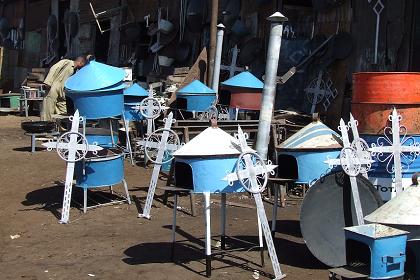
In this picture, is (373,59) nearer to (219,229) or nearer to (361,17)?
(361,17)

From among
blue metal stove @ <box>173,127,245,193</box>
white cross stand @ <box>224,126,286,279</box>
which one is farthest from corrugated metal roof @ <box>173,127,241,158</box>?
white cross stand @ <box>224,126,286,279</box>

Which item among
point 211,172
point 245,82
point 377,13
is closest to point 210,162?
point 211,172

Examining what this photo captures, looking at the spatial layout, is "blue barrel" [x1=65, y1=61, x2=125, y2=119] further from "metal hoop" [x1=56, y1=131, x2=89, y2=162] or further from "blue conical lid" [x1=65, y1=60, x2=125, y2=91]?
"metal hoop" [x1=56, y1=131, x2=89, y2=162]

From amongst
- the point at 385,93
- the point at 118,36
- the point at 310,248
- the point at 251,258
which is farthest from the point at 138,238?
the point at 118,36

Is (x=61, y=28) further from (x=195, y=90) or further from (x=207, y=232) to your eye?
(x=207, y=232)

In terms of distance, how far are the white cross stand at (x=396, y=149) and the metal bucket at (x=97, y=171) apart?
11.3ft

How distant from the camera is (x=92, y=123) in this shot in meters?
11.7

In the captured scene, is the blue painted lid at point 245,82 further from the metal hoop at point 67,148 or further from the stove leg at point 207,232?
the stove leg at point 207,232

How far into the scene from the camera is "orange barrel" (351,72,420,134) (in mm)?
5887

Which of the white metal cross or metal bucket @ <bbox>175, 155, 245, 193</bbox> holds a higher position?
the white metal cross

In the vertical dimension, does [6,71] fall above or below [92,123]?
above

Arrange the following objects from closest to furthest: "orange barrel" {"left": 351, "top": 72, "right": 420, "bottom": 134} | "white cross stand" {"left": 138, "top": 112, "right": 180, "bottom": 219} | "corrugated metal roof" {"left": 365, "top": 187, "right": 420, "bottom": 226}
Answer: "corrugated metal roof" {"left": 365, "top": 187, "right": 420, "bottom": 226}, "orange barrel" {"left": 351, "top": 72, "right": 420, "bottom": 134}, "white cross stand" {"left": 138, "top": 112, "right": 180, "bottom": 219}

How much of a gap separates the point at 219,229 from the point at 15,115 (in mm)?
13882

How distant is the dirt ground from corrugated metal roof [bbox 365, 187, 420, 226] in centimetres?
140
